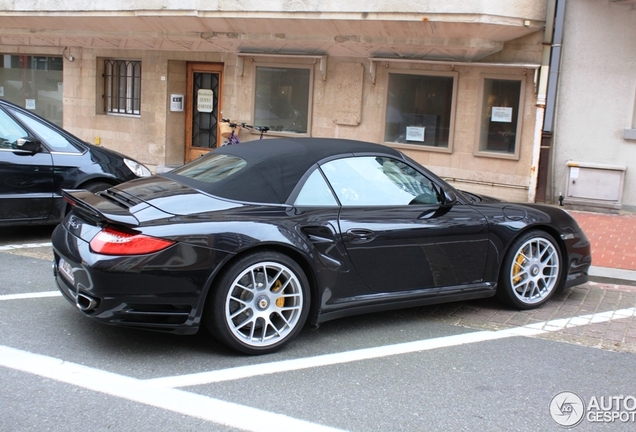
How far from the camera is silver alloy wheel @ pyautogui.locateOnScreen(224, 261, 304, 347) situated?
4512mm

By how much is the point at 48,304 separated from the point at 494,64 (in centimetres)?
856

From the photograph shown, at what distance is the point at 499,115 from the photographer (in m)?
11.9

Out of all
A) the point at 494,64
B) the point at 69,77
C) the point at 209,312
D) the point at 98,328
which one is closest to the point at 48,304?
the point at 98,328

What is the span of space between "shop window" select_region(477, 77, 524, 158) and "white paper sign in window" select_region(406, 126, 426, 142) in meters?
1.08

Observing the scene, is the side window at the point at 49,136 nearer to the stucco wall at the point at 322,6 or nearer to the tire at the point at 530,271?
the tire at the point at 530,271

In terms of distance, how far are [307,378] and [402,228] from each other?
57.2 inches

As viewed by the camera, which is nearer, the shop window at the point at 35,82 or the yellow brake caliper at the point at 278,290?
the yellow brake caliper at the point at 278,290

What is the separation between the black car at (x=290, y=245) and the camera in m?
4.34

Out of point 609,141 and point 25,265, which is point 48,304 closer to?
point 25,265

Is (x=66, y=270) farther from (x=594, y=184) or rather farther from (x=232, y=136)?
(x=594, y=184)

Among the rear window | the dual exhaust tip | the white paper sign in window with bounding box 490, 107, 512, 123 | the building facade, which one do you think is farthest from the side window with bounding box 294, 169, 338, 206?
the white paper sign in window with bounding box 490, 107, 512, 123

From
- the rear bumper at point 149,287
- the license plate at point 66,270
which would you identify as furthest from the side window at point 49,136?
the rear bumper at point 149,287

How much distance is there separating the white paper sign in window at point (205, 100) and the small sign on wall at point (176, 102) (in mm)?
386

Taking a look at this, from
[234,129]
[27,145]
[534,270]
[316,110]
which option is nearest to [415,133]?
[316,110]
